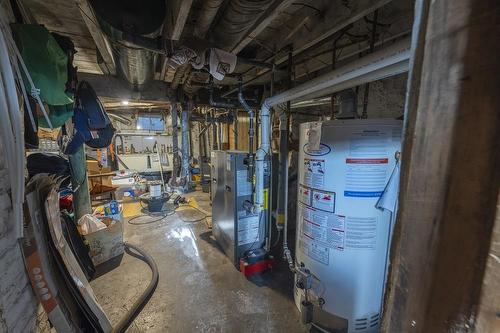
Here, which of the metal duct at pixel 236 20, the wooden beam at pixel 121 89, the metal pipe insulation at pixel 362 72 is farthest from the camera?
the wooden beam at pixel 121 89

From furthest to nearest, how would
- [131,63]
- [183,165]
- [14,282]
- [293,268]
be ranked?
[183,165] < [131,63] < [293,268] < [14,282]

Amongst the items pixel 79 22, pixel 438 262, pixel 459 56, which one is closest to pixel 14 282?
pixel 438 262

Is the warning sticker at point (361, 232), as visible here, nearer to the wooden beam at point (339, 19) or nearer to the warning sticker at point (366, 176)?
the warning sticker at point (366, 176)

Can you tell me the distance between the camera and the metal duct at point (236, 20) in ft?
3.69

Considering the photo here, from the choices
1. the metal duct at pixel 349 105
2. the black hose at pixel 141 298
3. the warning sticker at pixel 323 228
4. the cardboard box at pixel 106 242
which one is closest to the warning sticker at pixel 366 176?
the warning sticker at pixel 323 228

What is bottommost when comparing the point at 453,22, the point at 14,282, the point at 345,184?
the point at 14,282

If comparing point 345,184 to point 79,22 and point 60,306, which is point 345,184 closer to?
point 60,306

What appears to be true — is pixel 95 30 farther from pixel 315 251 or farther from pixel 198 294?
pixel 198 294

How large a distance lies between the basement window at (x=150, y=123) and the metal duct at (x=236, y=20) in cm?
726

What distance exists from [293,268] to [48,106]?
2.02m

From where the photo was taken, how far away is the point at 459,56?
308mm

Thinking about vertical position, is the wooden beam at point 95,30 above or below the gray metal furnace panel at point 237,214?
above

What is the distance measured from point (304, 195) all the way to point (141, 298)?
178cm

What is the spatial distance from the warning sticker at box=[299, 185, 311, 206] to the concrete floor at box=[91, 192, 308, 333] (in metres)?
1.02
